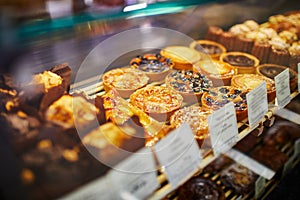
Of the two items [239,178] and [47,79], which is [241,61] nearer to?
[239,178]

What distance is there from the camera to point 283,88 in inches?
63.6

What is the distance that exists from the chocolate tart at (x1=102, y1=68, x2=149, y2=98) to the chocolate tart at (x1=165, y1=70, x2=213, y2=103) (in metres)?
0.15

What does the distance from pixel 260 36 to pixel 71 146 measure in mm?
1694

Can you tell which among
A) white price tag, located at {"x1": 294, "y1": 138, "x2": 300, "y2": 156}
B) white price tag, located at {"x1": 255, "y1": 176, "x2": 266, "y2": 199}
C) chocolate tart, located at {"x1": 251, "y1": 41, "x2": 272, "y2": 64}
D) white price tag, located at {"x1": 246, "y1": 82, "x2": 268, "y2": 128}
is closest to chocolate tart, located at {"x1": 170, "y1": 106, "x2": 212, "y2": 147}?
white price tag, located at {"x1": 246, "y1": 82, "x2": 268, "y2": 128}

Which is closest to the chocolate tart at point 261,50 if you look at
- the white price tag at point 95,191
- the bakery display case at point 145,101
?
the bakery display case at point 145,101

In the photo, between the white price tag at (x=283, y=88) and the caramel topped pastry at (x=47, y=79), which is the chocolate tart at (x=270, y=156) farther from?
the caramel topped pastry at (x=47, y=79)

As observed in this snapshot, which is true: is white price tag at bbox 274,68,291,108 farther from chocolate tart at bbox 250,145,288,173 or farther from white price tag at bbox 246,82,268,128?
chocolate tart at bbox 250,145,288,173

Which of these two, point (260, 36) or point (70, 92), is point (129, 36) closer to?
point (70, 92)

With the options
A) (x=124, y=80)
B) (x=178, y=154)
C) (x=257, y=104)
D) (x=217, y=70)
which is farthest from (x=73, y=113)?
(x=217, y=70)

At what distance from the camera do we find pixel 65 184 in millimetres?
918

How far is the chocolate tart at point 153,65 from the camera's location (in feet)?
5.73

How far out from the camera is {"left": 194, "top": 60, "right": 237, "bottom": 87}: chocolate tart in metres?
1.72

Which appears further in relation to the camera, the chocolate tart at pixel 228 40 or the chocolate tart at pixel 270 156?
the chocolate tart at pixel 228 40

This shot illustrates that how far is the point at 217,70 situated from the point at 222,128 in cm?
64
